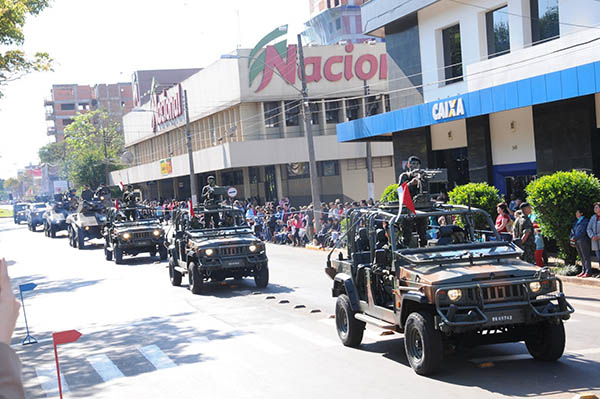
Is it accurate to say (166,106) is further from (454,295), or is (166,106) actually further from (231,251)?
(454,295)

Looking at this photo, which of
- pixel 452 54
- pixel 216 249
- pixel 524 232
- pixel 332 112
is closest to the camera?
pixel 524 232

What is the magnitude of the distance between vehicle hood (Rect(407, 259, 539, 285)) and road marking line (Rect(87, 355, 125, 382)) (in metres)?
4.49

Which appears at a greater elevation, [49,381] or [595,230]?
[595,230]

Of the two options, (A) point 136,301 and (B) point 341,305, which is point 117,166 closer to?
(A) point 136,301

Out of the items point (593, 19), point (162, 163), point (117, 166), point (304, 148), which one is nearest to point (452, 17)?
point (593, 19)

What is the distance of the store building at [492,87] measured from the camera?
19.7 m

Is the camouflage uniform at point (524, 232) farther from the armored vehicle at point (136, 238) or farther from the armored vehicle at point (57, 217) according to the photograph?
the armored vehicle at point (57, 217)

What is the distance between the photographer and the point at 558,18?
2119cm

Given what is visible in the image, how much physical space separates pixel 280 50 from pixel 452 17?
21487 mm

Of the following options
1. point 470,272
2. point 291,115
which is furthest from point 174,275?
point 291,115

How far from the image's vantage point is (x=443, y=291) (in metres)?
8.11

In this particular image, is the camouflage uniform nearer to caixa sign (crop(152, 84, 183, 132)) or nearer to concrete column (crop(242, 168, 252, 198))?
concrete column (crop(242, 168, 252, 198))

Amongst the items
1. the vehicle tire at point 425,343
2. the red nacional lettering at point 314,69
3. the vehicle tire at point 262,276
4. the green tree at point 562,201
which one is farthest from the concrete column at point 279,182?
the vehicle tire at point 425,343

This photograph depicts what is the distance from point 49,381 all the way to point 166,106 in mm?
53124
